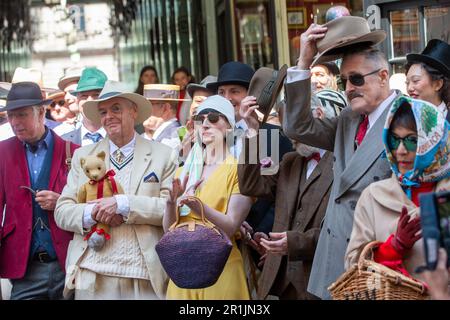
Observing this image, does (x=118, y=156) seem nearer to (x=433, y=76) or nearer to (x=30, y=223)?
(x=30, y=223)

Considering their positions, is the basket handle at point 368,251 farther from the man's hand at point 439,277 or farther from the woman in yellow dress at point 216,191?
the woman in yellow dress at point 216,191

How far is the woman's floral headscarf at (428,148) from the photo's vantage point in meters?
5.00

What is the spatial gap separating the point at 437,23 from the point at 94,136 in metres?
2.69

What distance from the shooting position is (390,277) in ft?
15.7

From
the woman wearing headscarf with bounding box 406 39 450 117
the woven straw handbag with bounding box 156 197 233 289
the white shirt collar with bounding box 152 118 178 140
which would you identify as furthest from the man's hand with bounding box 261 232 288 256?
the white shirt collar with bounding box 152 118 178 140

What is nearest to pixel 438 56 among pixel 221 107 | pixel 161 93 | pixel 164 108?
pixel 221 107

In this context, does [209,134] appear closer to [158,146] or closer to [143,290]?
[158,146]

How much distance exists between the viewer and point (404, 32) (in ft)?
27.8

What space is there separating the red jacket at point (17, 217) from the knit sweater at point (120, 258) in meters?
0.47

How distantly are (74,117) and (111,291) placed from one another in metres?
3.69

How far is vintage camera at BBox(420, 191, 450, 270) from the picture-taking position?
13.1 feet

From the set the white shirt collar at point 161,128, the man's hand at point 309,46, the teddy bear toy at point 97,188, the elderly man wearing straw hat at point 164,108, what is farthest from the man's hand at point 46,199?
the white shirt collar at point 161,128

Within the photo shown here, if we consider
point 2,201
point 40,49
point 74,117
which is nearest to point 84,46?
point 40,49

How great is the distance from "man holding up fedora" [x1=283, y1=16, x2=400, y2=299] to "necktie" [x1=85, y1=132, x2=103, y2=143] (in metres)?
2.89
